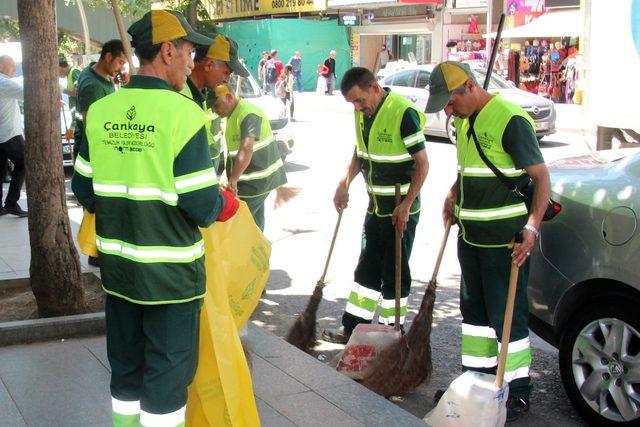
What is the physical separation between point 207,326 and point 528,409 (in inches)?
83.7

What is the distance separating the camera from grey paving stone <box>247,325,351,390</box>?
4.93 meters

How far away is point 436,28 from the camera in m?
33.9

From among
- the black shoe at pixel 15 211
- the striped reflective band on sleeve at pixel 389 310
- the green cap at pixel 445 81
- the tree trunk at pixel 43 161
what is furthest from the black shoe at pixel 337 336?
the black shoe at pixel 15 211

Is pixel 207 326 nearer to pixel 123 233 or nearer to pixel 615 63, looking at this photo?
pixel 123 233

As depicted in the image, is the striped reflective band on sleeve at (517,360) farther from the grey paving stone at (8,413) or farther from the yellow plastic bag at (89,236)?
the grey paving stone at (8,413)

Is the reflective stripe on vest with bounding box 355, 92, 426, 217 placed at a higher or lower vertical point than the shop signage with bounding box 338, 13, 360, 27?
lower

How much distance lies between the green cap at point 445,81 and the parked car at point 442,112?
→ 12.0 m

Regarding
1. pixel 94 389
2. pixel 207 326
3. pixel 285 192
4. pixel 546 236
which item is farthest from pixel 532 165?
pixel 285 192

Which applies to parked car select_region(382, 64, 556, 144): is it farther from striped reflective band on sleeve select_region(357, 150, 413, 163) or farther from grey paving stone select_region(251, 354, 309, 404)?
grey paving stone select_region(251, 354, 309, 404)

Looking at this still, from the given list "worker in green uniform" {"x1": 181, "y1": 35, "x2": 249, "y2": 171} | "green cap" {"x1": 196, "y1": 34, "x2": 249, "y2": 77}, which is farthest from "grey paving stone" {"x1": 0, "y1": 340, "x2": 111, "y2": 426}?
"green cap" {"x1": 196, "y1": 34, "x2": 249, "y2": 77}

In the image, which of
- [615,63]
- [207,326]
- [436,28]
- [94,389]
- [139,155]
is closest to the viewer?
[139,155]

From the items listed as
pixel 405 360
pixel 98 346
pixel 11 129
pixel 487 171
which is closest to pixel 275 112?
pixel 11 129

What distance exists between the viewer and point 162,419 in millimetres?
3414

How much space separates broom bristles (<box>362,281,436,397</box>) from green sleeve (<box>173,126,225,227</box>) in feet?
6.92
